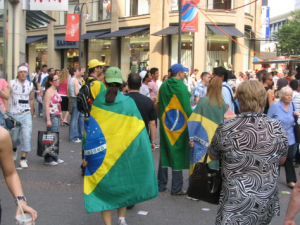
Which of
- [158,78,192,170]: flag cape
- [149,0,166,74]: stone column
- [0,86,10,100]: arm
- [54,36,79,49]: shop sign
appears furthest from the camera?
[54,36,79,49]: shop sign

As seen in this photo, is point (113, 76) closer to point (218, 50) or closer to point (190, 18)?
point (190, 18)

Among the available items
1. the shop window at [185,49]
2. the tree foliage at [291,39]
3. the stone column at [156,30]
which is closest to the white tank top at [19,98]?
the stone column at [156,30]

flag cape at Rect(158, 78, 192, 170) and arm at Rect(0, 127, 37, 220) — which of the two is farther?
flag cape at Rect(158, 78, 192, 170)

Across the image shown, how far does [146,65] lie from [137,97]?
23635 millimetres

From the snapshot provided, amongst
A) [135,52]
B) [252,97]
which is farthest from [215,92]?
[135,52]

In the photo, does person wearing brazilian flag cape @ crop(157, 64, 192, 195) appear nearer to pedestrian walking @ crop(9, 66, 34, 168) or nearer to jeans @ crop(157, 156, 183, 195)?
jeans @ crop(157, 156, 183, 195)

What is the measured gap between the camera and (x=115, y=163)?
4.29 metres

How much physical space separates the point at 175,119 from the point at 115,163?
201 cm

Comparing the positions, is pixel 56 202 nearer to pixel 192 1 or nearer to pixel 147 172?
pixel 147 172

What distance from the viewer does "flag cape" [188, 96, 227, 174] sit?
18.9 ft

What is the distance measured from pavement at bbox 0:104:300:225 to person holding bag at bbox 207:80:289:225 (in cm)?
199

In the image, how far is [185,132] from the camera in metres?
6.12

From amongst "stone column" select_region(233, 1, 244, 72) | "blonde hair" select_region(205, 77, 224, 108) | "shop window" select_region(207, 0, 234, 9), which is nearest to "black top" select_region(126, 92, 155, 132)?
"blonde hair" select_region(205, 77, 224, 108)

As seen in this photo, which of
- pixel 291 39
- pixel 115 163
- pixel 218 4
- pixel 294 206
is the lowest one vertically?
pixel 294 206
